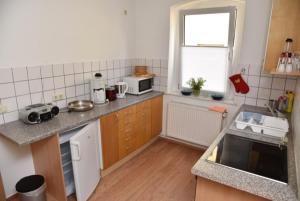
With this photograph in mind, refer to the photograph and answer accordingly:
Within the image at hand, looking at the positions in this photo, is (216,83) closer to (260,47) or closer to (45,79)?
(260,47)

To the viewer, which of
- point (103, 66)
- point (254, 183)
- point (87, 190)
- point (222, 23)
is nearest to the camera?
point (254, 183)

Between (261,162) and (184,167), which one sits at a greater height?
(261,162)

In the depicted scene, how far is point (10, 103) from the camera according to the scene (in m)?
2.00

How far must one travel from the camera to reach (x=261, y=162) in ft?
4.52

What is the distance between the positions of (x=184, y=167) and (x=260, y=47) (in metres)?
1.75

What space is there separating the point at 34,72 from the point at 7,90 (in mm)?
307

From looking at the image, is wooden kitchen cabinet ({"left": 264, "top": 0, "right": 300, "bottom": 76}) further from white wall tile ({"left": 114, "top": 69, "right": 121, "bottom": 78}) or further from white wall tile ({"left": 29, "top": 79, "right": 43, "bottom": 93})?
white wall tile ({"left": 29, "top": 79, "right": 43, "bottom": 93})

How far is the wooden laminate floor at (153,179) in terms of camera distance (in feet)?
7.34

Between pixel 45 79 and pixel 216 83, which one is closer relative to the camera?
pixel 45 79

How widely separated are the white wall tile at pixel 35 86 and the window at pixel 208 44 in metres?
1.96

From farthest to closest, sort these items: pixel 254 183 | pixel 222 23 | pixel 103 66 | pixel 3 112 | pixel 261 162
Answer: pixel 103 66
pixel 222 23
pixel 3 112
pixel 261 162
pixel 254 183

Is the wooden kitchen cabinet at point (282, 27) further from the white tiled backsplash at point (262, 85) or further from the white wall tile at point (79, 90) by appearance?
the white wall tile at point (79, 90)

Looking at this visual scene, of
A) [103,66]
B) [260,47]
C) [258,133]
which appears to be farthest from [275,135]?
[103,66]

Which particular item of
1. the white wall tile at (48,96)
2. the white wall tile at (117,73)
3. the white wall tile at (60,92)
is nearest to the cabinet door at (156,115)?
the white wall tile at (117,73)
